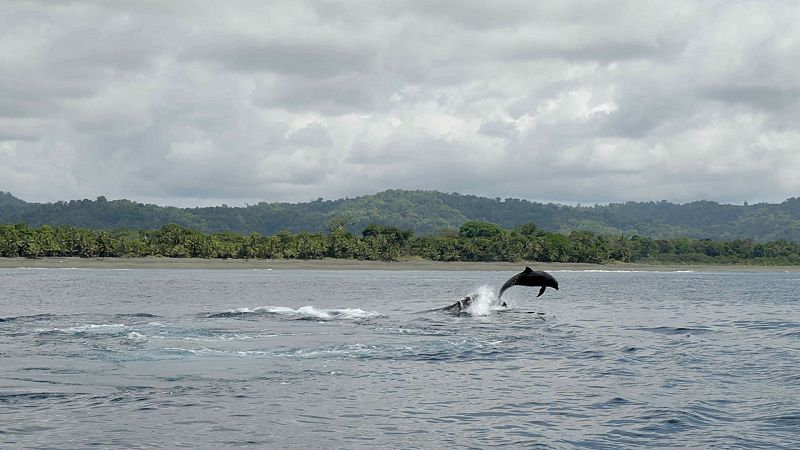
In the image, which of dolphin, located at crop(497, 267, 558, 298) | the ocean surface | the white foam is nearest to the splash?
the ocean surface

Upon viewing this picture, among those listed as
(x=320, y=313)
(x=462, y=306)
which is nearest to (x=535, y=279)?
(x=462, y=306)

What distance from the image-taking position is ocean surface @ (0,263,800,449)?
61.3 feet

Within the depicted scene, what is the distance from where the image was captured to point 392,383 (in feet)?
82.7

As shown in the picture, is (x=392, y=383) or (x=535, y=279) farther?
(x=535, y=279)

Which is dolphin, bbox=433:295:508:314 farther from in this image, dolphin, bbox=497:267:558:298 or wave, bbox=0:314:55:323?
wave, bbox=0:314:55:323

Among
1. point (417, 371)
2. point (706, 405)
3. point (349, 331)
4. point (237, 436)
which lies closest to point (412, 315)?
point (349, 331)

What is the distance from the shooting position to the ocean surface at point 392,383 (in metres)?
18.7

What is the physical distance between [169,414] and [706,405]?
13.0 m

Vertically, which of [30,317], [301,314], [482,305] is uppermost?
[482,305]

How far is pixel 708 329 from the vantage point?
44.0m

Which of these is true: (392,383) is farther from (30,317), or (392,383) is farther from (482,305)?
(30,317)

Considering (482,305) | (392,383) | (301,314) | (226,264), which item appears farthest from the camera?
(226,264)

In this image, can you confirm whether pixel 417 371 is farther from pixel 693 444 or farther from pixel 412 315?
pixel 412 315

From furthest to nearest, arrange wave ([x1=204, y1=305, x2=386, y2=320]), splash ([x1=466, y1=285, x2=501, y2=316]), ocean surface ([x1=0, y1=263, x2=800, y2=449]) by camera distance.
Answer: splash ([x1=466, y1=285, x2=501, y2=316]) < wave ([x1=204, y1=305, x2=386, y2=320]) < ocean surface ([x1=0, y1=263, x2=800, y2=449])
